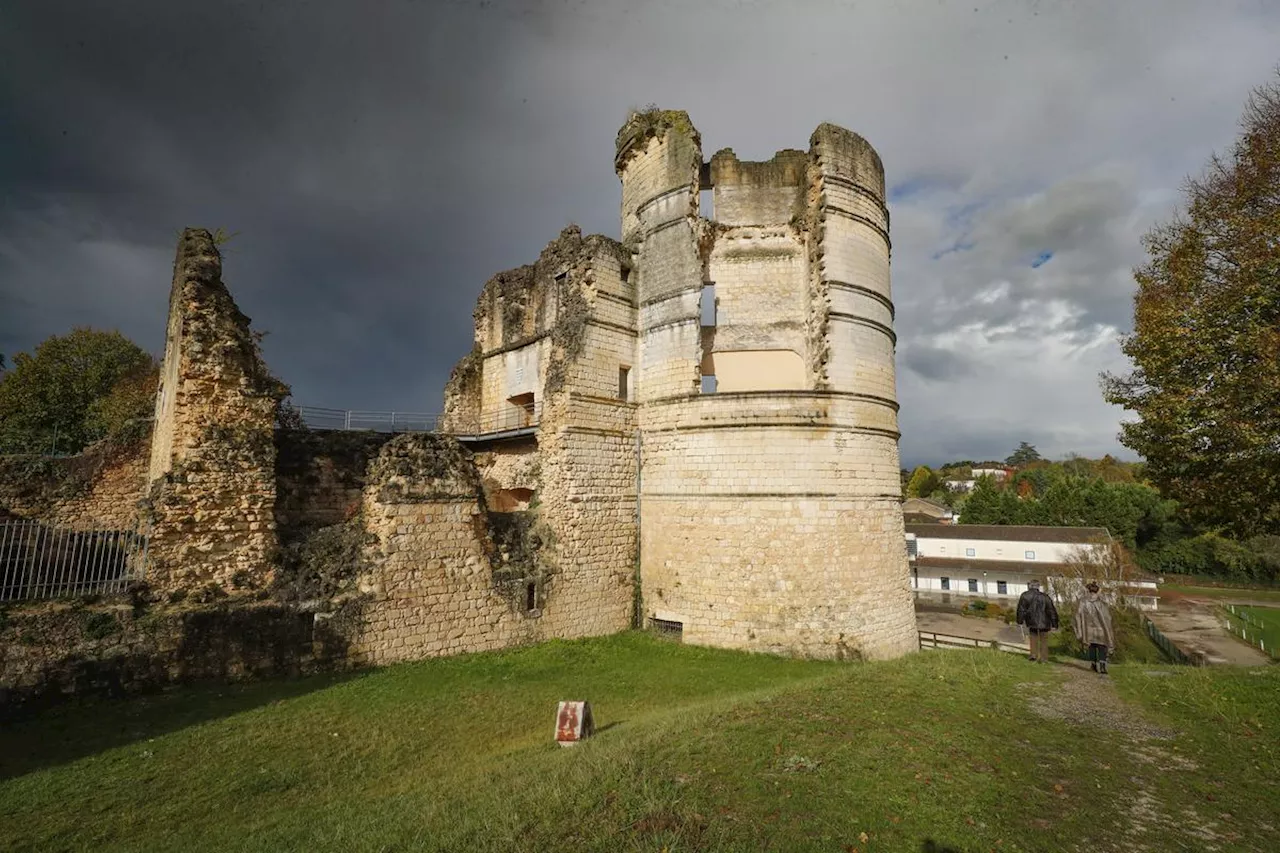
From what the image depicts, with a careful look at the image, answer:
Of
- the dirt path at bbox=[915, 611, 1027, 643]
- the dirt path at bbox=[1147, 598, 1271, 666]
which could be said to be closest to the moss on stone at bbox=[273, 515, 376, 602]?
the dirt path at bbox=[915, 611, 1027, 643]

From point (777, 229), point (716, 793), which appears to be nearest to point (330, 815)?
point (716, 793)

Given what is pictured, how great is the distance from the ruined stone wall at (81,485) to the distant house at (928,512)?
53317 mm

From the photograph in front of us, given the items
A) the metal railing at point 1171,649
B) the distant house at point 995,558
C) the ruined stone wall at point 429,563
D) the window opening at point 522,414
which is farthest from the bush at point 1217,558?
the ruined stone wall at point 429,563

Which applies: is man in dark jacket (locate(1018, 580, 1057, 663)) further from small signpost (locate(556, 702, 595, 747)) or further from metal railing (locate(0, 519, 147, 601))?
metal railing (locate(0, 519, 147, 601))

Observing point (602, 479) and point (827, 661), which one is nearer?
point (827, 661)

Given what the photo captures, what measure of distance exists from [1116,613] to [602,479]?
2528 centimetres

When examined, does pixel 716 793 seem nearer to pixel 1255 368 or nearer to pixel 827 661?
pixel 827 661

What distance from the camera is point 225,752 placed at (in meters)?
6.66

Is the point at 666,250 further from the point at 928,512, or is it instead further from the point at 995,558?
the point at 928,512

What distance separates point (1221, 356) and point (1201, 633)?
93.7 ft

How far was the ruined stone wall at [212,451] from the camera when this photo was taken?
30.9 feet

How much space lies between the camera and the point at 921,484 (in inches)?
3359

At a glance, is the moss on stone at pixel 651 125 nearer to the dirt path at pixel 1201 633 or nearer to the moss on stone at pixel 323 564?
the moss on stone at pixel 323 564

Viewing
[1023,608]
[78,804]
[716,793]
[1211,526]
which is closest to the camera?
[716,793]
